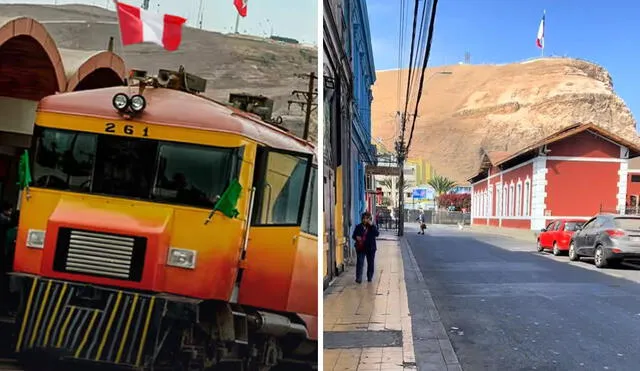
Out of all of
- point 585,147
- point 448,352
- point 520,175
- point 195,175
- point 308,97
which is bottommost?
point 448,352

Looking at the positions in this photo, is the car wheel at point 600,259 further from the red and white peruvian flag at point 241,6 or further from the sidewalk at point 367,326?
the red and white peruvian flag at point 241,6

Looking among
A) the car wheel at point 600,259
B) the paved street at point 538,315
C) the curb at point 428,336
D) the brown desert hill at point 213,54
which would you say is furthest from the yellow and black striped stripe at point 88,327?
the car wheel at point 600,259

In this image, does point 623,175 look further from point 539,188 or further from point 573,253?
point 573,253

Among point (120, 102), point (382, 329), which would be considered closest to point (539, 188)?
point (382, 329)

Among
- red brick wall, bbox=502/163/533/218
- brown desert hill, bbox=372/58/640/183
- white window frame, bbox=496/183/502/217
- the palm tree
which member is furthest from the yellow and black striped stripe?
the palm tree

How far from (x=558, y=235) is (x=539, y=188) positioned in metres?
7.58

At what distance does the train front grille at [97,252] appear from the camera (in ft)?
7.88

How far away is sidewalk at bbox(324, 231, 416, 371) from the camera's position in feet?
17.3

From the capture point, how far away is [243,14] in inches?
102

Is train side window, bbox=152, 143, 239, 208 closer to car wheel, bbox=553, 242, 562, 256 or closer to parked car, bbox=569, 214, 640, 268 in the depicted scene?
parked car, bbox=569, 214, 640, 268

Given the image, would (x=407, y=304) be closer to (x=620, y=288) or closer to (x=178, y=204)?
(x=620, y=288)

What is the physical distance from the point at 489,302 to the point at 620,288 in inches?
104

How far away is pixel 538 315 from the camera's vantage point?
7.62 meters

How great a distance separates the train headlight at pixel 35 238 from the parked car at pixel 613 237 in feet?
38.7
